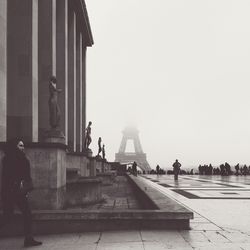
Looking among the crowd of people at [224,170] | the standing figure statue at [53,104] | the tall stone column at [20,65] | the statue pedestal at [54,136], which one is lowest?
the crowd of people at [224,170]

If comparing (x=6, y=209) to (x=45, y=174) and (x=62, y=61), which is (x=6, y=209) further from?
(x=62, y=61)

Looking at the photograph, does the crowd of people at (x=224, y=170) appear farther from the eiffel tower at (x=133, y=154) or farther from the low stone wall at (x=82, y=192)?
the eiffel tower at (x=133, y=154)

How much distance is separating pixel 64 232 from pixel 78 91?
107 ft

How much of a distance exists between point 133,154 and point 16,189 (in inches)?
5169

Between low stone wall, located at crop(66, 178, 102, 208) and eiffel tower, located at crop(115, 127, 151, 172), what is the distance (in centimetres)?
10515

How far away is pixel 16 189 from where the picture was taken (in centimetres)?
694

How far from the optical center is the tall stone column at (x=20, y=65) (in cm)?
1738

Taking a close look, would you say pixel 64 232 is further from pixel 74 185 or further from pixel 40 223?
pixel 74 185

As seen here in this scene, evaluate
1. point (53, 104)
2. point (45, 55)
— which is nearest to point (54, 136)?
point (53, 104)

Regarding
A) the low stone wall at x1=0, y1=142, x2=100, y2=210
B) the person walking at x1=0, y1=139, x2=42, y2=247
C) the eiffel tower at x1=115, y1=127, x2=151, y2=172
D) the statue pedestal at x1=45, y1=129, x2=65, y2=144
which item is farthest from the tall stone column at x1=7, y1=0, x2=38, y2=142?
the eiffel tower at x1=115, y1=127, x2=151, y2=172

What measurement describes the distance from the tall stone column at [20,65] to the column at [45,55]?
4333mm

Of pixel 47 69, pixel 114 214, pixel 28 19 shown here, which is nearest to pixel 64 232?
pixel 114 214

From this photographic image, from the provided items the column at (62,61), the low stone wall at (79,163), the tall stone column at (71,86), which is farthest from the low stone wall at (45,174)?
the tall stone column at (71,86)

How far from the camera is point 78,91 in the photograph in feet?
131
